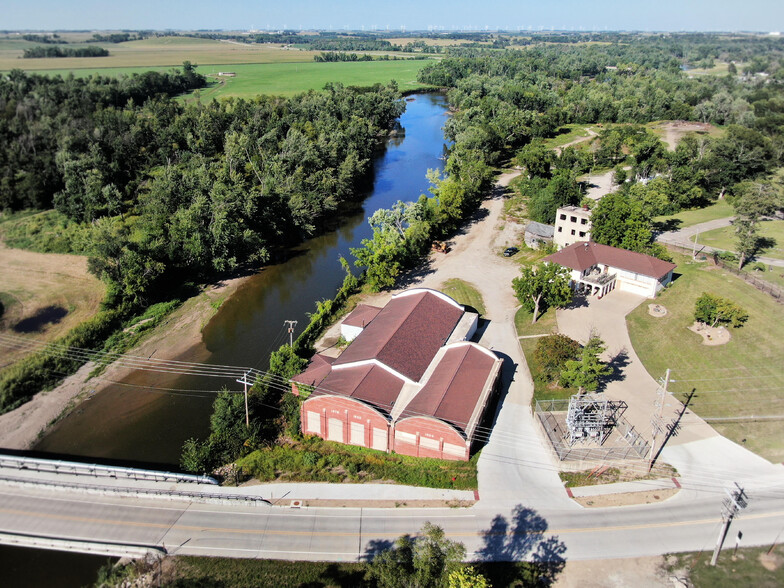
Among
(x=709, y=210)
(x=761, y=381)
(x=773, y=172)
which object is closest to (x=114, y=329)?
(x=761, y=381)

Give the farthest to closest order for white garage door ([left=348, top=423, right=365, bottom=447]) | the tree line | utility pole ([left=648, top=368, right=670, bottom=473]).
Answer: the tree line, white garage door ([left=348, top=423, right=365, bottom=447]), utility pole ([left=648, top=368, right=670, bottom=473])

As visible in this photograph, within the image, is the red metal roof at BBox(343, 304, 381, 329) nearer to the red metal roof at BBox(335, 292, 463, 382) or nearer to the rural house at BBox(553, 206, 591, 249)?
the red metal roof at BBox(335, 292, 463, 382)

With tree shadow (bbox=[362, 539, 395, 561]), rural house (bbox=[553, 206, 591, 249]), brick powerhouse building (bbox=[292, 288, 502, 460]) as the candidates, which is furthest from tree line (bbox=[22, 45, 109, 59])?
tree shadow (bbox=[362, 539, 395, 561])

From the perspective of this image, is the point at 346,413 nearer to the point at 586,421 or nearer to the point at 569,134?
the point at 586,421

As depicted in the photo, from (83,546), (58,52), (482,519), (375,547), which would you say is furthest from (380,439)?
(58,52)

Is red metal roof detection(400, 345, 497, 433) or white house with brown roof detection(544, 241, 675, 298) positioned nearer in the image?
red metal roof detection(400, 345, 497, 433)

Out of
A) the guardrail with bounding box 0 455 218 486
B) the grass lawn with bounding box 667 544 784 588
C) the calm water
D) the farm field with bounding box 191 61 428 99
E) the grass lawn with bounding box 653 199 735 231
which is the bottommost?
the calm water

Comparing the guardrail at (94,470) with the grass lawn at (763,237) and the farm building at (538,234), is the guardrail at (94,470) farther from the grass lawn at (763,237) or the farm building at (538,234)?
the grass lawn at (763,237)

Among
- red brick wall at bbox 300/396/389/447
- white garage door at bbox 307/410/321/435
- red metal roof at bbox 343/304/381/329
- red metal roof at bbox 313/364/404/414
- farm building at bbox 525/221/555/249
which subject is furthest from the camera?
farm building at bbox 525/221/555/249

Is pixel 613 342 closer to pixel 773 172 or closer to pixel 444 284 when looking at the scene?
pixel 444 284
